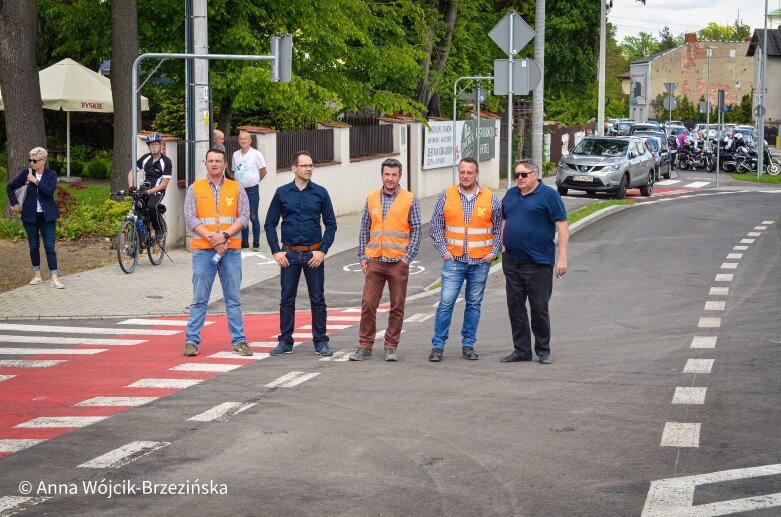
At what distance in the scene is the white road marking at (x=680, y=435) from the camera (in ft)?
28.2

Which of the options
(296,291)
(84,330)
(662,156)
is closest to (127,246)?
(84,330)

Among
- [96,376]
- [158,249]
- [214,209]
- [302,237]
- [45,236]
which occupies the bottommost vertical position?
[96,376]

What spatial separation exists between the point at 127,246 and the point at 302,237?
6.74 meters

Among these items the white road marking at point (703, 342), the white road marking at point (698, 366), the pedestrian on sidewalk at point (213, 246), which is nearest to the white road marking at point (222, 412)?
the pedestrian on sidewalk at point (213, 246)

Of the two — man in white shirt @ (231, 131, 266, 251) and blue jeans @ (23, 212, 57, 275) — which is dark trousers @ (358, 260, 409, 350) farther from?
man in white shirt @ (231, 131, 266, 251)

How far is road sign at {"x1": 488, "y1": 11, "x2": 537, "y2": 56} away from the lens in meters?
19.7

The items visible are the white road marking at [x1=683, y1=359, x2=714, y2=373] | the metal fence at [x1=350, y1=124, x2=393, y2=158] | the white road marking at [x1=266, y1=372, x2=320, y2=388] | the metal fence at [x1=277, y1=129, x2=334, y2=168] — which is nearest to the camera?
the white road marking at [x1=266, y1=372, x2=320, y2=388]

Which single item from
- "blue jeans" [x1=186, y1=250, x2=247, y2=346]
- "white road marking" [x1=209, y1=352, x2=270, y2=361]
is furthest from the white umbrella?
"white road marking" [x1=209, y1=352, x2=270, y2=361]

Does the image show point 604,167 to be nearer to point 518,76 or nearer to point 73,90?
point 73,90

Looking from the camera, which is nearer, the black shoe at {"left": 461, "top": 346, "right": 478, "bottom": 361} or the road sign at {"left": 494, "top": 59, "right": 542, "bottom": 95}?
the black shoe at {"left": 461, "top": 346, "right": 478, "bottom": 361}

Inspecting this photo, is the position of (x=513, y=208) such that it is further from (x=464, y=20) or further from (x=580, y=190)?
(x=464, y=20)

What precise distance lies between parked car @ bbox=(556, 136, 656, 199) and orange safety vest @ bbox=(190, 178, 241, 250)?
23.9 meters

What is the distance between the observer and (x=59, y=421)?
9430 mm

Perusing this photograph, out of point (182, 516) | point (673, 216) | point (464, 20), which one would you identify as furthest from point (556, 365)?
point (464, 20)
